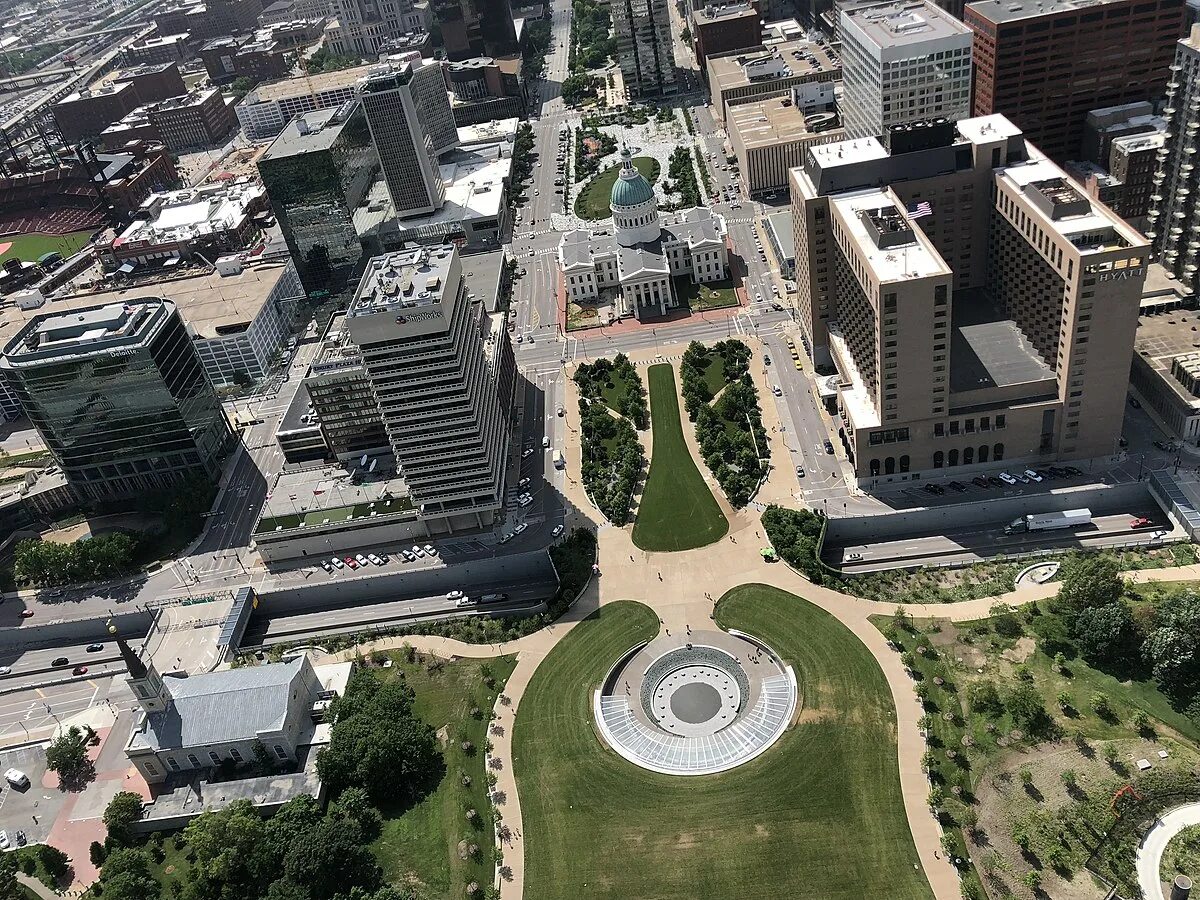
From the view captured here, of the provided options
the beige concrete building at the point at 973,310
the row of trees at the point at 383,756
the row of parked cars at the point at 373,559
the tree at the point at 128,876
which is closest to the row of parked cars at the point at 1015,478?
the beige concrete building at the point at 973,310

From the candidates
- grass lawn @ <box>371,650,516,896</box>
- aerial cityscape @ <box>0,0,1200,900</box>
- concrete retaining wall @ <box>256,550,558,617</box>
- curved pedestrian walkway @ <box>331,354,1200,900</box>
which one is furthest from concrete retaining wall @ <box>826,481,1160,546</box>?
grass lawn @ <box>371,650,516,896</box>

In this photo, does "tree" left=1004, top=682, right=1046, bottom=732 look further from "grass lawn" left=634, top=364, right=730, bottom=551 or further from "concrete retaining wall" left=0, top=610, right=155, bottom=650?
"concrete retaining wall" left=0, top=610, right=155, bottom=650

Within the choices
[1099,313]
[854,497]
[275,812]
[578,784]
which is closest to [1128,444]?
[1099,313]

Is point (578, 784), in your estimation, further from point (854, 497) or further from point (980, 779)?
point (854, 497)

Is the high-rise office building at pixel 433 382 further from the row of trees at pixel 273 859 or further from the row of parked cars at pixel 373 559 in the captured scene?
the row of trees at pixel 273 859

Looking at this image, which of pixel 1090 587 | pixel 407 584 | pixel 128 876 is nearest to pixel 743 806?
pixel 1090 587
